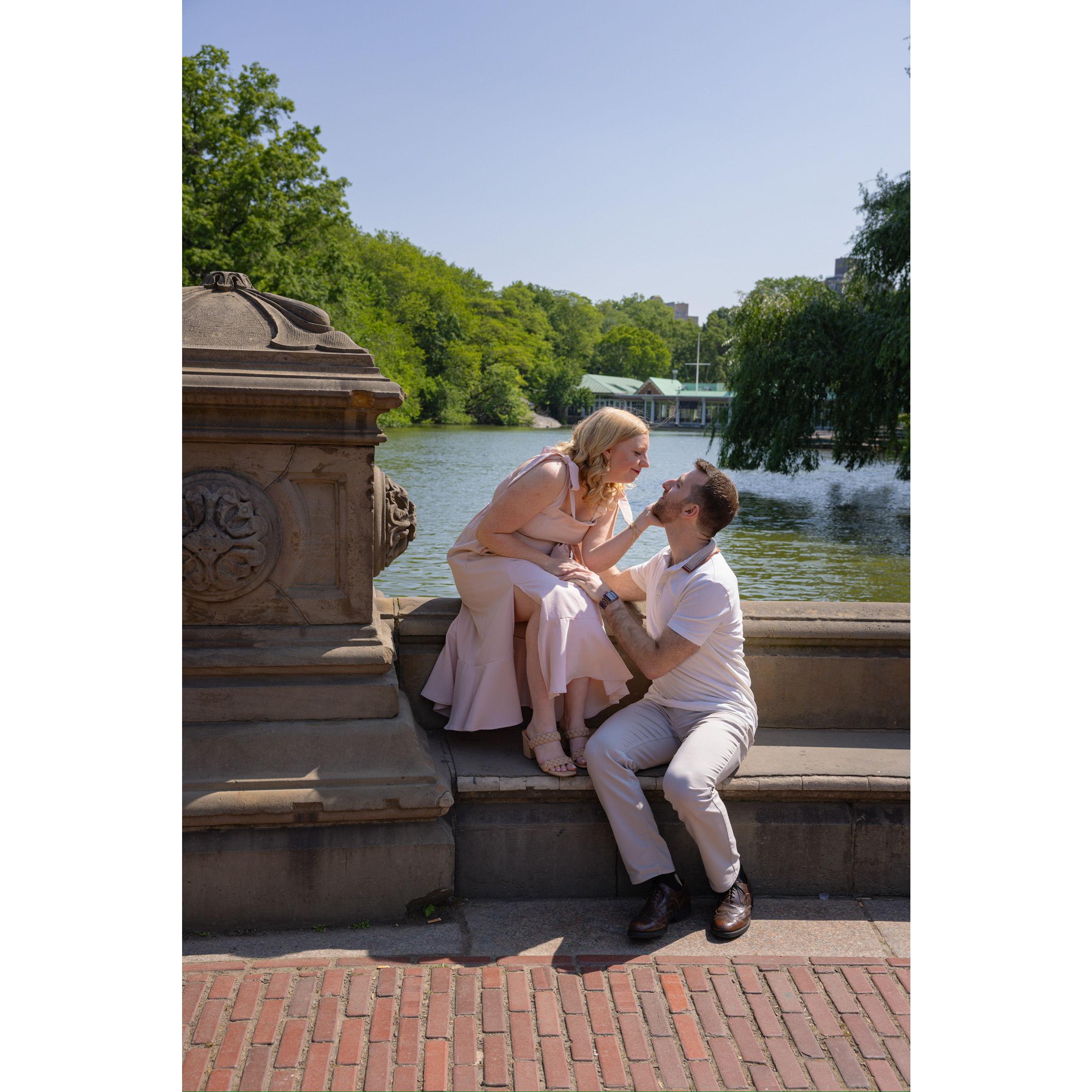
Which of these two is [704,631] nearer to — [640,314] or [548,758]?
[548,758]

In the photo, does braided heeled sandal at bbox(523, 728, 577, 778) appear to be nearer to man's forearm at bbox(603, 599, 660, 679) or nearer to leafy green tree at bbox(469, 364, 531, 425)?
man's forearm at bbox(603, 599, 660, 679)

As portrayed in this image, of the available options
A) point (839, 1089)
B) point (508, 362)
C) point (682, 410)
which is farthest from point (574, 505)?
point (682, 410)

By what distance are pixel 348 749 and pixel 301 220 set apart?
29583mm

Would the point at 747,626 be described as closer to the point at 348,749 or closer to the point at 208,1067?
the point at 348,749

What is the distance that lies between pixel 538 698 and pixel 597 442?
0.91 meters

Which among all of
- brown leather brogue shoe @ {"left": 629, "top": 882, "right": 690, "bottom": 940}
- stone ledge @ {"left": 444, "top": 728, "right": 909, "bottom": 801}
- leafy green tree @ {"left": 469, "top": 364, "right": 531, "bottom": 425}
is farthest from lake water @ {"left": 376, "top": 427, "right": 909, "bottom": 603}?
leafy green tree @ {"left": 469, "top": 364, "right": 531, "bottom": 425}

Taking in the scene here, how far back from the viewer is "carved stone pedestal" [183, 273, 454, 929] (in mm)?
3084

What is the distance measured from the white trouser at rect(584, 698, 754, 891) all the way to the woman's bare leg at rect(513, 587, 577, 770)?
131 millimetres

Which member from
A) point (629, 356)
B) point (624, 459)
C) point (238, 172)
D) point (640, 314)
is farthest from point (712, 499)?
point (640, 314)

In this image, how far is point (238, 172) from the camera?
27281 mm

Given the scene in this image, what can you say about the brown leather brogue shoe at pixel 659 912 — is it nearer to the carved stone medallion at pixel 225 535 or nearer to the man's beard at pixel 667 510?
the man's beard at pixel 667 510

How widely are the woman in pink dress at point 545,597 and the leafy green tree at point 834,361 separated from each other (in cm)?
1323

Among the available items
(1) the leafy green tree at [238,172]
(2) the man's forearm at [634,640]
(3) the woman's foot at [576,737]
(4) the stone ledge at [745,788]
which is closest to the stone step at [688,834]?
(4) the stone ledge at [745,788]

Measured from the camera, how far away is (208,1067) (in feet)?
7.83
